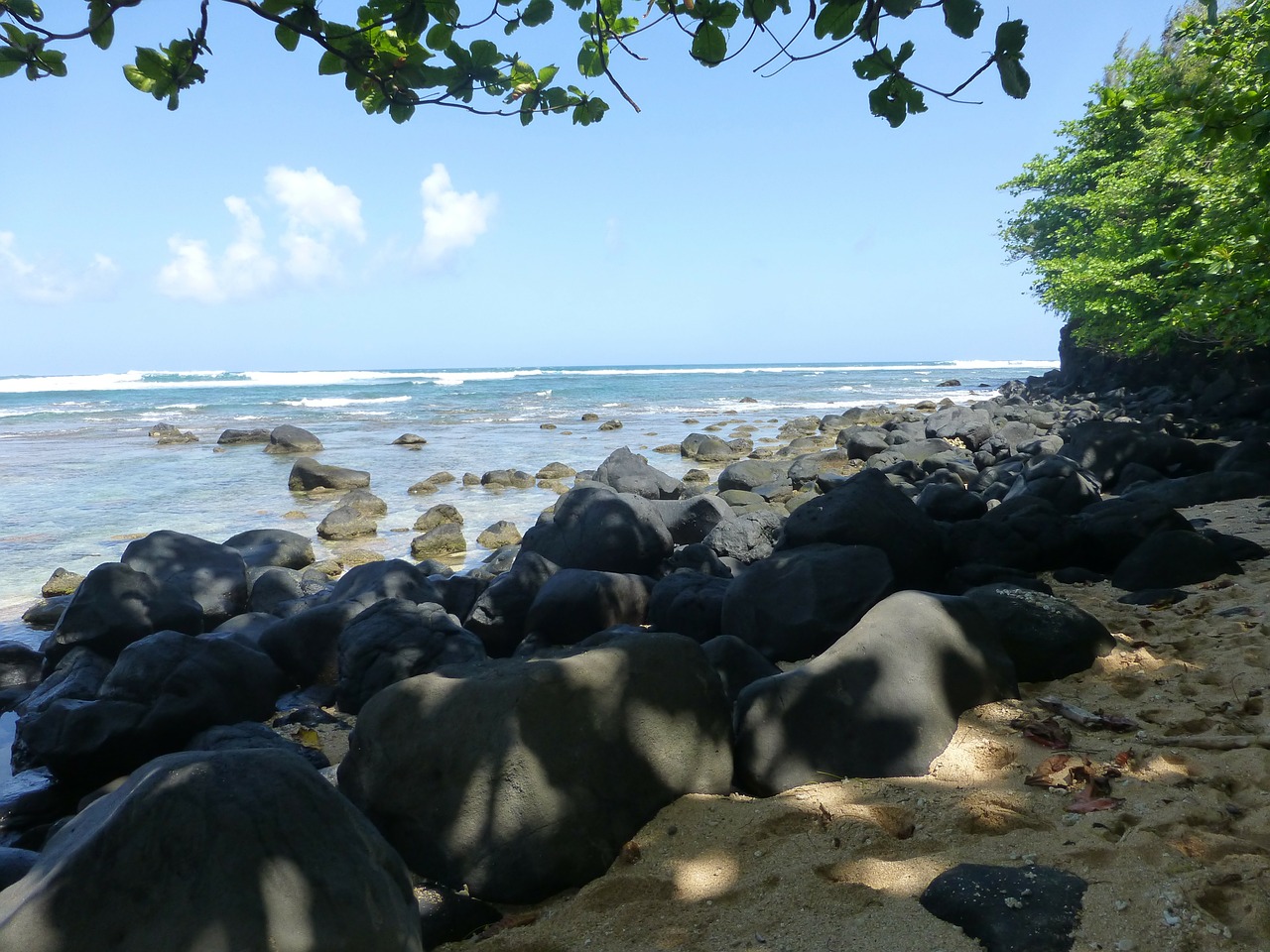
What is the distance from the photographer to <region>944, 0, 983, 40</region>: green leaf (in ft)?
6.98

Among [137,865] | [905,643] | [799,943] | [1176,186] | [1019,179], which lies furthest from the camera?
[1019,179]

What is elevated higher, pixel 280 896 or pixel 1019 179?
pixel 1019 179

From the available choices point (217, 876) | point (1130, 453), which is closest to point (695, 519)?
point (1130, 453)

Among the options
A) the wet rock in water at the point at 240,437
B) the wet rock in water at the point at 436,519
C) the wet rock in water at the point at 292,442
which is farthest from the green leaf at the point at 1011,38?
the wet rock in water at the point at 240,437

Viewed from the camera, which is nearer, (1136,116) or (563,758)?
(563,758)

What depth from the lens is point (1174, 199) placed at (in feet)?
51.8

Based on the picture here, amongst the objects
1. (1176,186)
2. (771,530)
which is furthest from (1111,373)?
(771,530)

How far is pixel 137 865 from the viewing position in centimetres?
198

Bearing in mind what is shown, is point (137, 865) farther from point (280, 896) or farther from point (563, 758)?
point (563, 758)

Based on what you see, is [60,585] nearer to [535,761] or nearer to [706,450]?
[535,761]

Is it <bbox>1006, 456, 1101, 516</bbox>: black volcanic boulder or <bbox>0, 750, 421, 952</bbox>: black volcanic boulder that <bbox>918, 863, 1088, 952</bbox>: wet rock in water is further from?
<bbox>1006, 456, 1101, 516</bbox>: black volcanic boulder

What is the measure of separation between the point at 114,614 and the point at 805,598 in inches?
181

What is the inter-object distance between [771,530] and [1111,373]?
2330 cm

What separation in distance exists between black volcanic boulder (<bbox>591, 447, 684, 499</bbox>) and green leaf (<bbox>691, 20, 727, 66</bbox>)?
372 inches
